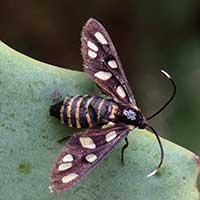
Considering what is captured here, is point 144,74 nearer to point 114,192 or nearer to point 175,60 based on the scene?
point 175,60

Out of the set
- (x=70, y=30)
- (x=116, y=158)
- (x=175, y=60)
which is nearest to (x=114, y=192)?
(x=116, y=158)

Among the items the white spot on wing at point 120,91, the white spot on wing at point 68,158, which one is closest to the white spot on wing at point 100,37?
the white spot on wing at point 120,91

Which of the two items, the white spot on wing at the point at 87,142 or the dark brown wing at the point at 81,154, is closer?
the dark brown wing at the point at 81,154

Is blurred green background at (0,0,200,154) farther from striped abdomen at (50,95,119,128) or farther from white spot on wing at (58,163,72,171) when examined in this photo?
white spot on wing at (58,163,72,171)

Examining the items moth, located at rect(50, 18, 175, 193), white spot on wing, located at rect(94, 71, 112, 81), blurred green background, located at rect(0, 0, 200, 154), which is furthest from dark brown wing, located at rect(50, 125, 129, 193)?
blurred green background, located at rect(0, 0, 200, 154)

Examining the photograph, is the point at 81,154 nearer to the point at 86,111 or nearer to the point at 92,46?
the point at 86,111

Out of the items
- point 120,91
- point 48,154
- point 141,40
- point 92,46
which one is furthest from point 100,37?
point 141,40

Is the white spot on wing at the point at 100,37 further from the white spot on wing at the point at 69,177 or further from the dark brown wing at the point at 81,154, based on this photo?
the white spot on wing at the point at 69,177
